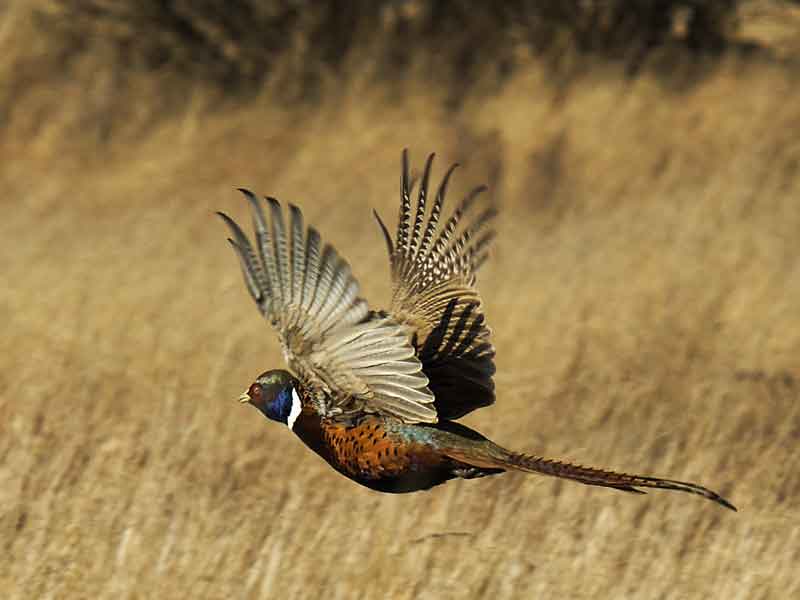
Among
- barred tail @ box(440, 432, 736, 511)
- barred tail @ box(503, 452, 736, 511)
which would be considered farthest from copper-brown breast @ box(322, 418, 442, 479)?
barred tail @ box(503, 452, 736, 511)

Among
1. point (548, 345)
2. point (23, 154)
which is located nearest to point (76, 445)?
point (548, 345)

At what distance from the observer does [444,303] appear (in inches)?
289

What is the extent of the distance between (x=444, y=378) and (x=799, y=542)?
6.60 feet

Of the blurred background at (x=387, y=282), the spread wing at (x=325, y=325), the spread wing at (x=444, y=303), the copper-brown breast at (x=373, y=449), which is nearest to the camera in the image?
the spread wing at (x=325, y=325)

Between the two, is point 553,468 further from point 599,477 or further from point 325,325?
point 325,325

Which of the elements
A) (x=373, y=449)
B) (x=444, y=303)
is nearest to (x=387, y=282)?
(x=444, y=303)

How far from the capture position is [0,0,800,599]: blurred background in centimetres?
771

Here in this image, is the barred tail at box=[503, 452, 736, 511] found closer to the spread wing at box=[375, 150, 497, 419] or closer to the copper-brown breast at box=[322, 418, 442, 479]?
the copper-brown breast at box=[322, 418, 442, 479]

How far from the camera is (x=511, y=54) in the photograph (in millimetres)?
14578

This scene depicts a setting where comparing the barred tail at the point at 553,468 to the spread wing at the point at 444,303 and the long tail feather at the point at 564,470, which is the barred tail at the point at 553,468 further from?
the spread wing at the point at 444,303

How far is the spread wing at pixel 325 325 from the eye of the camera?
19.3ft

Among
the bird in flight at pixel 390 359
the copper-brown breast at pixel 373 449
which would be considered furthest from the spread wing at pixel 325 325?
the copper-brown breast at pixel 373 449

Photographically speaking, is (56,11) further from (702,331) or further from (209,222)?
(702,331)

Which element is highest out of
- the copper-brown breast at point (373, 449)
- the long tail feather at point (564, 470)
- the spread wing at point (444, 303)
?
the spread wing at point (444, 303)
